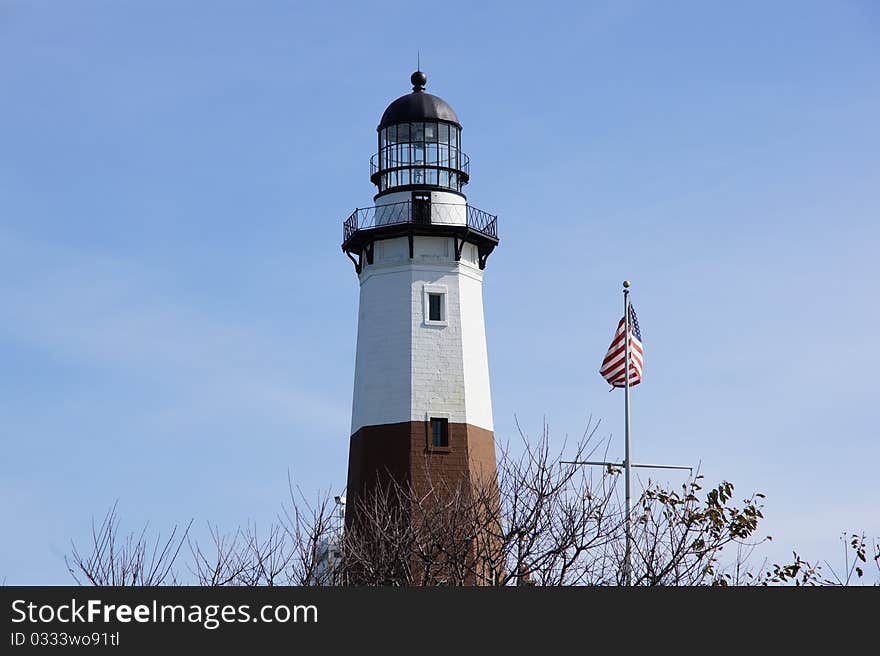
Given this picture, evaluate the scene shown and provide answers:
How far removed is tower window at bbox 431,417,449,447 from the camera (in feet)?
151

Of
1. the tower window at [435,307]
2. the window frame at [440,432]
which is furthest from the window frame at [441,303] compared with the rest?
the window frame at [440,432]

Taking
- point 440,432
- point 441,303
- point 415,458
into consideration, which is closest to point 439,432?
point 440,432

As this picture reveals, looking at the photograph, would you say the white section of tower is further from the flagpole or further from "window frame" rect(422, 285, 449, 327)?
the flagpole

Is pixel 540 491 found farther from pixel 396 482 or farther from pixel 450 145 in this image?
pixel 450 145

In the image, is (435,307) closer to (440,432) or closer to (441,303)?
(441,303)

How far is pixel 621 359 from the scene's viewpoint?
40031 mm

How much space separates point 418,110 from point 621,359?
12.9 m

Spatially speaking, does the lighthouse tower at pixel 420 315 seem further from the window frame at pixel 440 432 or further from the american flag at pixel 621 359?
the american flag at pixel 621 359

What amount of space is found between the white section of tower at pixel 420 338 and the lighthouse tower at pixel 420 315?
0.10 ft

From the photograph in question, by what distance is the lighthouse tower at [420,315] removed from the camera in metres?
46.2

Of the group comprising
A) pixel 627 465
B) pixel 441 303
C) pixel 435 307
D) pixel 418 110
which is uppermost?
pixel 418 110

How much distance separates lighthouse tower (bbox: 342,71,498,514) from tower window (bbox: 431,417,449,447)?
3 centimetres

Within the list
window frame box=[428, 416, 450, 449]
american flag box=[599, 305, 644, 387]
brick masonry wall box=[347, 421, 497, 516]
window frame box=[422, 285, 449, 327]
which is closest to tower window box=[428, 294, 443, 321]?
window frame box=[422, 285, 449, 327]

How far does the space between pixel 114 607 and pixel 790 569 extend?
1456cm
